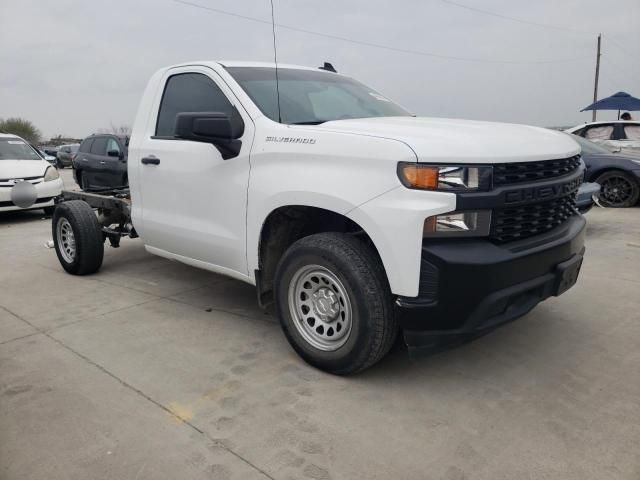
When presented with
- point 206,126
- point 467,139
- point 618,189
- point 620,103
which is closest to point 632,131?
point 618,189

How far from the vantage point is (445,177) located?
2613mm

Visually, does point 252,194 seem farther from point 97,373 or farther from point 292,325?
point 97,373

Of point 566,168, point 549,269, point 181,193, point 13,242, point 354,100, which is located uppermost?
point 354,100

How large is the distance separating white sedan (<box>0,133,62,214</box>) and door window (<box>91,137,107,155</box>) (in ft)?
4.06

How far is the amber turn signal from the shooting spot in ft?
8.54

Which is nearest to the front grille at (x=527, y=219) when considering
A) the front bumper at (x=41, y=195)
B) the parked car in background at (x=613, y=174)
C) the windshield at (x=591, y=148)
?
the parked car in background at (x=613, y=174)

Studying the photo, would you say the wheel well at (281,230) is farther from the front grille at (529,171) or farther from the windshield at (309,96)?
the front grille at (529,171)

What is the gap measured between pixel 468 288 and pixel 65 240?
15.1 ft

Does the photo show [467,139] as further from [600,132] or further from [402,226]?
[600,132]

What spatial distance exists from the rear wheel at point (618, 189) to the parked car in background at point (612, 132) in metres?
2.14

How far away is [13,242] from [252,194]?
19.0 feet

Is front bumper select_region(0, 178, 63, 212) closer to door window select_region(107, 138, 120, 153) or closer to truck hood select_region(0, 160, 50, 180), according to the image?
truck hood select_region(0, 160, 50, 180)

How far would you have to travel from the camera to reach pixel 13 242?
7.62 m

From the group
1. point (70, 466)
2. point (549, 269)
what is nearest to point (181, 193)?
point (70, 466)
